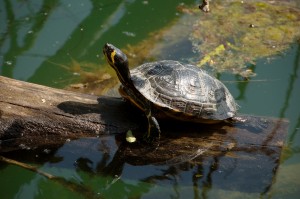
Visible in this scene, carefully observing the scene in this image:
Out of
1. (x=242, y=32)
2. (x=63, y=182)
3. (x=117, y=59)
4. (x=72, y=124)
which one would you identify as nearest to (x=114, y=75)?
(x=117, y=59)

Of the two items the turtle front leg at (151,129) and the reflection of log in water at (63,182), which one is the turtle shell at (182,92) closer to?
the turtle front leg at (151,129)

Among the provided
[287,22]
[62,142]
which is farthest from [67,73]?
[287,22]

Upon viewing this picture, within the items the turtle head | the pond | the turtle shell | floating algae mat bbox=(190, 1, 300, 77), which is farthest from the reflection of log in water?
floating algae mat bbox=(190, 1, 300, 77)

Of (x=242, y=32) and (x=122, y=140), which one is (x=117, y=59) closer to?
(x=122, y=140)

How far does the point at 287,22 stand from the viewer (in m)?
5.65

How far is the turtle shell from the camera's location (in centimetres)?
306

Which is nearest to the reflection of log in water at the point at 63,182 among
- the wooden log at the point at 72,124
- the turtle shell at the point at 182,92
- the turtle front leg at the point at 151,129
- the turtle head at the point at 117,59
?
the wooden log at the point at 72,124

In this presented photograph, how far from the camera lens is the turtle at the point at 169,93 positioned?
10.0 feet

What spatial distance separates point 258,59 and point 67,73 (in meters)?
2.37

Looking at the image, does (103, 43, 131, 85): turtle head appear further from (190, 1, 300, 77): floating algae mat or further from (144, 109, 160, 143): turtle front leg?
(190, 1, 300, 77): floating algae mat

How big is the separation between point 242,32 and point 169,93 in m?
2.77

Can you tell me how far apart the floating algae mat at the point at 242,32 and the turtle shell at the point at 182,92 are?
1.55m

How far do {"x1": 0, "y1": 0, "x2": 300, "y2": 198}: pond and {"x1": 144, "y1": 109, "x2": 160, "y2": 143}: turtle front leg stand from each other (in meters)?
0.23

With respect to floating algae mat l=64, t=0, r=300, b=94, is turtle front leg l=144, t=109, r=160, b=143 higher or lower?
higher
